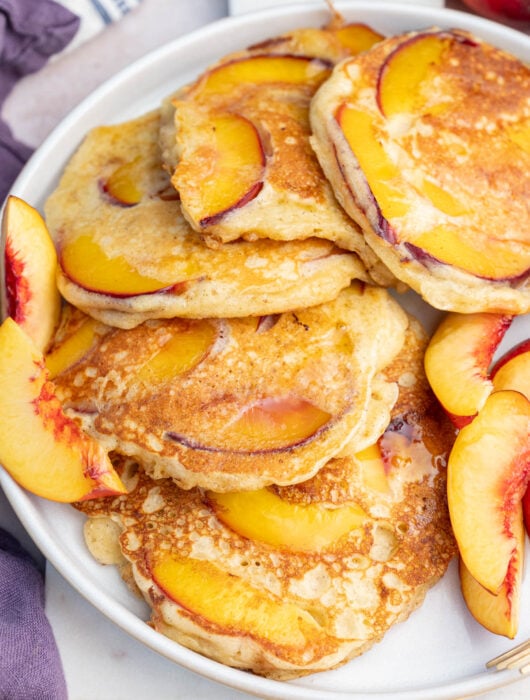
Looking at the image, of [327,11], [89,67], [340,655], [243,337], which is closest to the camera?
[340,655]

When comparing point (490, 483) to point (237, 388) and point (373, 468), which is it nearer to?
point (373, 468)

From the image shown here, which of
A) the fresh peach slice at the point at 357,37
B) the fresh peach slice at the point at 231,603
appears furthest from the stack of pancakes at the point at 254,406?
the fresh peach slice at the point at 357,37

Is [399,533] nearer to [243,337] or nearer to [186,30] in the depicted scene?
[243,337]

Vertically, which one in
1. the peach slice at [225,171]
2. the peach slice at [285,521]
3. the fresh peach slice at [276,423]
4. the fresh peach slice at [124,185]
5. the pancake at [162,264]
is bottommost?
the peach slice at [285,521]

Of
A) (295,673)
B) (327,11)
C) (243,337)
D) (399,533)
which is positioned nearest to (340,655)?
(295,673)

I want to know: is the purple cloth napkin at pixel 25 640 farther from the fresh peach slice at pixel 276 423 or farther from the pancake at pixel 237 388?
the fresh peach slice at pixel 276 423

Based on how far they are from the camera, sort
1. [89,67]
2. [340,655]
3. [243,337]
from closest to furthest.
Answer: [340,655], [243,337], [89,67]

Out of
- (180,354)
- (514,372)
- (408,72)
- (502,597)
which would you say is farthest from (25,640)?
(408,72)

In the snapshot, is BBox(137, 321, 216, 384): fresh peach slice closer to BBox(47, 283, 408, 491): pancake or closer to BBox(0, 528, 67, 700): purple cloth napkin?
BBox(47, 283, 408, 491): pancake
